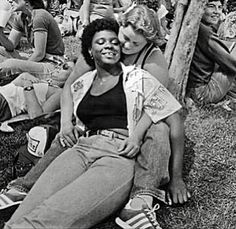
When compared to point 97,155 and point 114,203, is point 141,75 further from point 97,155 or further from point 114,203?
point 114,203

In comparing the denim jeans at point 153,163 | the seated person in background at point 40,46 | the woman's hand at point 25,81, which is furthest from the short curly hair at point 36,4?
the denim jeans at point 153,163

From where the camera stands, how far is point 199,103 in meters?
4.85

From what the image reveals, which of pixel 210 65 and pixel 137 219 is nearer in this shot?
pixel 137 219

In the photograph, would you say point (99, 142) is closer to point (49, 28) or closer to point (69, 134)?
point (69, 134)

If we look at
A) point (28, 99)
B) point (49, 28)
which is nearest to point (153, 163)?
point (28, 99)

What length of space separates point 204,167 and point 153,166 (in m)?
0.89

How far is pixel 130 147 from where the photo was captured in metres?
3.09

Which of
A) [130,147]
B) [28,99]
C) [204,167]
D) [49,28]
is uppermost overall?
[130,147]

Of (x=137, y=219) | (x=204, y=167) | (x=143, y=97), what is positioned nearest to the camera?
(x=137, y=219)

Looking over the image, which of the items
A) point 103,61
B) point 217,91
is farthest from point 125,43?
point 217,91

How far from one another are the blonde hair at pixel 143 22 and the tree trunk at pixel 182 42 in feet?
3.26

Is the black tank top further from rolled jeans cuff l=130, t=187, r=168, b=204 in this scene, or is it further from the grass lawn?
the grass lawn

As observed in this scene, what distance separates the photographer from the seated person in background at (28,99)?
4.34 meters

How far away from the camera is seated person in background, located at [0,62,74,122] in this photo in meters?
4.34
